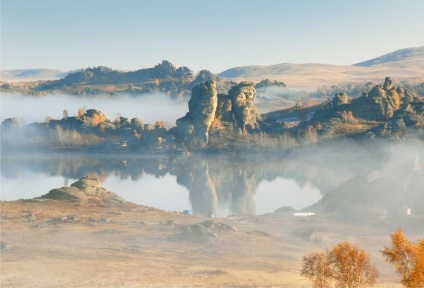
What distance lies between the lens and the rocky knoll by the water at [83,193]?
76375 mm

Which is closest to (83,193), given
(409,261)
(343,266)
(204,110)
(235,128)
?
(343,266)

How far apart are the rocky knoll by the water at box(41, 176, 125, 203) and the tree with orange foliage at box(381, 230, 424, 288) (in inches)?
2182

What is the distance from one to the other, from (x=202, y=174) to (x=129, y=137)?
6405cm

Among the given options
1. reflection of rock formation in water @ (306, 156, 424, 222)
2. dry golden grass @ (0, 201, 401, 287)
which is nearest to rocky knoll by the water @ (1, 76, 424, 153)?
reflection of rock formation in water @ (306, 156, 424, 222)

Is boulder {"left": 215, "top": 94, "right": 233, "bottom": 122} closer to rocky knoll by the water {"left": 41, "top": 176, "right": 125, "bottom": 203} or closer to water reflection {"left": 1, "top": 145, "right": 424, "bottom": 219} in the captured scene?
water reflection {"left": 1, "top": 145, "right": 424, "bottom": 219}

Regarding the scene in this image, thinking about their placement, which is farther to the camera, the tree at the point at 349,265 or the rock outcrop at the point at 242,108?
the rock outcrop at the point at 242,108

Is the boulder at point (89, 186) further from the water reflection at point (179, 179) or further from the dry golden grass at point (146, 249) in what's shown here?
the water reflection at point (179, 179)

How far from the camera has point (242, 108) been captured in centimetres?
18988

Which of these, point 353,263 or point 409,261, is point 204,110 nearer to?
point 353,263

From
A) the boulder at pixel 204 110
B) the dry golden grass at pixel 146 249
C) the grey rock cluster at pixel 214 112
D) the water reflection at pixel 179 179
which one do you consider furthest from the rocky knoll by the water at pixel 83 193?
the grey rock cluster at pixel 214 112

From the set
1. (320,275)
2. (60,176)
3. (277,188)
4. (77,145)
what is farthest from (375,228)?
(77,145)

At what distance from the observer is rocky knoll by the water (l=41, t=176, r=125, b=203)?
251 ft

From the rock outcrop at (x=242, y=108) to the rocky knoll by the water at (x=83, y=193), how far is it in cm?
11121

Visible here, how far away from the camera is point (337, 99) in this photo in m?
194
